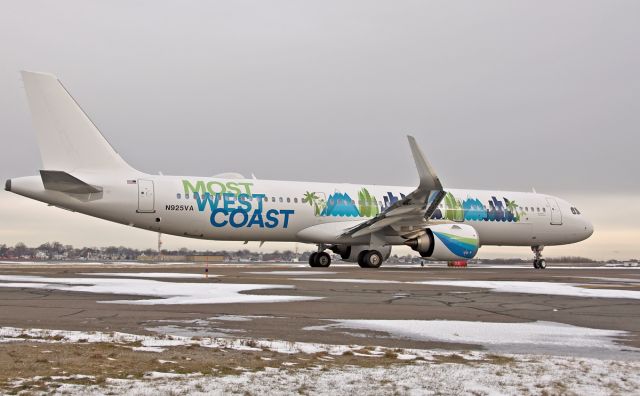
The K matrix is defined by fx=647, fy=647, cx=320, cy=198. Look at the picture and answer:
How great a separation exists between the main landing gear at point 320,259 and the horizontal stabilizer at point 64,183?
446 inches

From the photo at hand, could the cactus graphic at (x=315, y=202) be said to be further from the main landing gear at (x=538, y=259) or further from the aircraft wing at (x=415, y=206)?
the main landing gear at (x=538, y=259)

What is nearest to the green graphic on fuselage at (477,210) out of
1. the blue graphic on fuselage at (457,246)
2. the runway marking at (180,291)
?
the blue graphic on fuselage at (457,246)

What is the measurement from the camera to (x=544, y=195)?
38.1 meters

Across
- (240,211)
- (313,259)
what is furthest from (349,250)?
(240,211)

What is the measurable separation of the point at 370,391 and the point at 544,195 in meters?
35.8

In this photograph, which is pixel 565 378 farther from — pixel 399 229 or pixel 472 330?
pixel 399 229

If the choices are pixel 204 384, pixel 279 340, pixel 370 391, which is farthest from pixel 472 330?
pixel 204 384

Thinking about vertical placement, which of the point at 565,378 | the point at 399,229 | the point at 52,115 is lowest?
the point at 565,378

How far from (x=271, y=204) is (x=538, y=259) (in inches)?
668

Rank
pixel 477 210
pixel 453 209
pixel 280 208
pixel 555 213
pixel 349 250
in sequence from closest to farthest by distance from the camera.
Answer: pixel 280 208, pixel 349 250, pixel 453 209, pixel 477 210, pixel 555 213

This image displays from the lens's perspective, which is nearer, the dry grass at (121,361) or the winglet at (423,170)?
the dry grass at (121,361)

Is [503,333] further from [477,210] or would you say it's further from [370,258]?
[477,210]

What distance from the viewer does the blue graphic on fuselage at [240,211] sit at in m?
28.3

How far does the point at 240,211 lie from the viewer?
1142 inches
